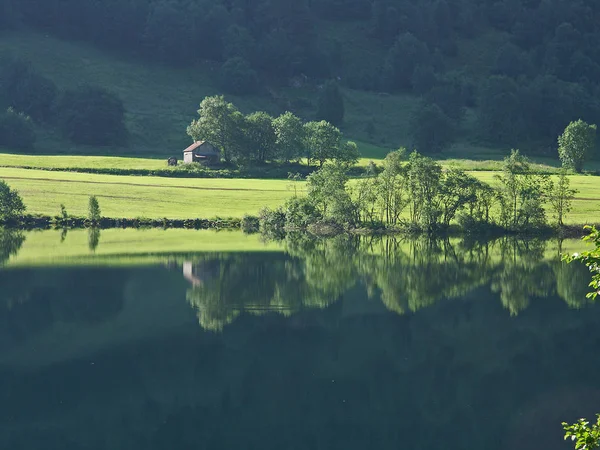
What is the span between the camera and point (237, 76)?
15850 cm

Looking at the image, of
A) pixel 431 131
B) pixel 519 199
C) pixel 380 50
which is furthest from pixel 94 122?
pixel 380 50

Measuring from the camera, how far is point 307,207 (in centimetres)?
8844

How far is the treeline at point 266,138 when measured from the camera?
109500 millimetres

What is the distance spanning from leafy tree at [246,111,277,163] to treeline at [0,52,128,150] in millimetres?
26585

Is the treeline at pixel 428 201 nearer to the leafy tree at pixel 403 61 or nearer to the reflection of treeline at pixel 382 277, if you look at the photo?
the reflection of treeline at pixel 382 277

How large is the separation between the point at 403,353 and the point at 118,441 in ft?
46.3

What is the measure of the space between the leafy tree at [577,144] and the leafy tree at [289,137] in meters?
31.0

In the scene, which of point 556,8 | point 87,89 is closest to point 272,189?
point 87,89

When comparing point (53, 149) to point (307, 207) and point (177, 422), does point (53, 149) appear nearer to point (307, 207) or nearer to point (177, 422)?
point (307, 207)

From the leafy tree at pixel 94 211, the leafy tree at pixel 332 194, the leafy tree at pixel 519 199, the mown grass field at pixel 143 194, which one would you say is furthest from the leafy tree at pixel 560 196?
the leafy tree at pixel 94 211

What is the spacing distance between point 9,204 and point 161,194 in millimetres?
16129

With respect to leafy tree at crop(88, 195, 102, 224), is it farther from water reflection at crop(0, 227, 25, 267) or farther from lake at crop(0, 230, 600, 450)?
lake at crop(0, 230, 600, 450)

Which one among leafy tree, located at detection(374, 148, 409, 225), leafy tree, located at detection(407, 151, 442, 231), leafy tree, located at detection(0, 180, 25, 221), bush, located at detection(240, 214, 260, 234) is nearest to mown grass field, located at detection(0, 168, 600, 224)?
bush, located at detection(240, 214, 260, 234)

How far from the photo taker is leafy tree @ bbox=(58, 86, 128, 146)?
13225cm
